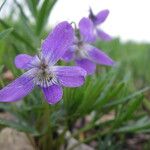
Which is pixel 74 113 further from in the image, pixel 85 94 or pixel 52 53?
pixel 52 53

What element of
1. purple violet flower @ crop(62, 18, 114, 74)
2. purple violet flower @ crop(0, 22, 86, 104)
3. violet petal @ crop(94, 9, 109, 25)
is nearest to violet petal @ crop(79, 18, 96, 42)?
purple violet flower @ crop(62, 18, 114, 74)

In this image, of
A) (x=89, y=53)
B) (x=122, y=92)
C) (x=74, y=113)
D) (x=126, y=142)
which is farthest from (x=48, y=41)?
(x=126, y=142)

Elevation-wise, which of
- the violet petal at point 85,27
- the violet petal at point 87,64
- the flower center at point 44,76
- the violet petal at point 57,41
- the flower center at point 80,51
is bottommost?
the violet petal at point 87,64

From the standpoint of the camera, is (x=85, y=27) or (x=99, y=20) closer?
(x=85, y=27)

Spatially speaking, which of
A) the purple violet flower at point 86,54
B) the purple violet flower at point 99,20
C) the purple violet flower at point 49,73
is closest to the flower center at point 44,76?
the purple violet flower at point 49,73

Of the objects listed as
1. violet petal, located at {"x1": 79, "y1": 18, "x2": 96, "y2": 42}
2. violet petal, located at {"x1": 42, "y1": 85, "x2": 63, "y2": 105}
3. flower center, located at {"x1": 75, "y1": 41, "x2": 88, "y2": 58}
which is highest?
violet petal, located at {"x1": 79, "y1": 18, "x2": 96, "y2": 42}

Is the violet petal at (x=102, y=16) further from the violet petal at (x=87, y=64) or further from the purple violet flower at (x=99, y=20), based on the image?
the violet petal at (x=87, y=64)

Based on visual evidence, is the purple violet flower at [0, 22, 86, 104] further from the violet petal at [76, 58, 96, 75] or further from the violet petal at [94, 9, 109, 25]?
the violet petal at [94, 9, 109, 25]

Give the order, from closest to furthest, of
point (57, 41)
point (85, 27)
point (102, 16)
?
point (57, 41) < point (85, 27) < point (102, 16)

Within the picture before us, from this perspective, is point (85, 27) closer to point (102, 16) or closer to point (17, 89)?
point (102, 16)

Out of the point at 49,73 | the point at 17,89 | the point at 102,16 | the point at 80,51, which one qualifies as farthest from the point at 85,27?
the point at 17,89
